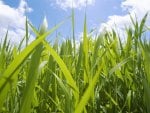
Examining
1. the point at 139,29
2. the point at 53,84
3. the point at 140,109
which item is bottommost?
the point at 140,109

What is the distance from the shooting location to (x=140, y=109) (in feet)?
4.48

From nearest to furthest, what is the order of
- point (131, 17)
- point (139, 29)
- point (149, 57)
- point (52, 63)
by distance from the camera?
point (149, 57), point (52, 63), point (139, 29), point (131, 17)

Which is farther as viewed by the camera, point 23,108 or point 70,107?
point 70,107

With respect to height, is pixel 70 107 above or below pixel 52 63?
below

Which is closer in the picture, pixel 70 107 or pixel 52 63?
pixel 70 107

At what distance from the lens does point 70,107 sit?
876mm

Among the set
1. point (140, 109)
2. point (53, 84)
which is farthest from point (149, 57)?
point (53, 84)

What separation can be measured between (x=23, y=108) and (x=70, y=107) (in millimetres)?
266

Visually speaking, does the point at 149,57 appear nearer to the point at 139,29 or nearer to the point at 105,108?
the point at 105,108

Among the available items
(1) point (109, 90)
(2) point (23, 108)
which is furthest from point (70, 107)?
(1) point (109, 90)

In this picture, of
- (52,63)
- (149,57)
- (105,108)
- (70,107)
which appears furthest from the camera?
(105,108)

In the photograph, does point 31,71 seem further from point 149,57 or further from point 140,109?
point 140,109

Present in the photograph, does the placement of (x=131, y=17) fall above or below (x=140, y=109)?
above

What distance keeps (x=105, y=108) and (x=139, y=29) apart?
1.79 feet
